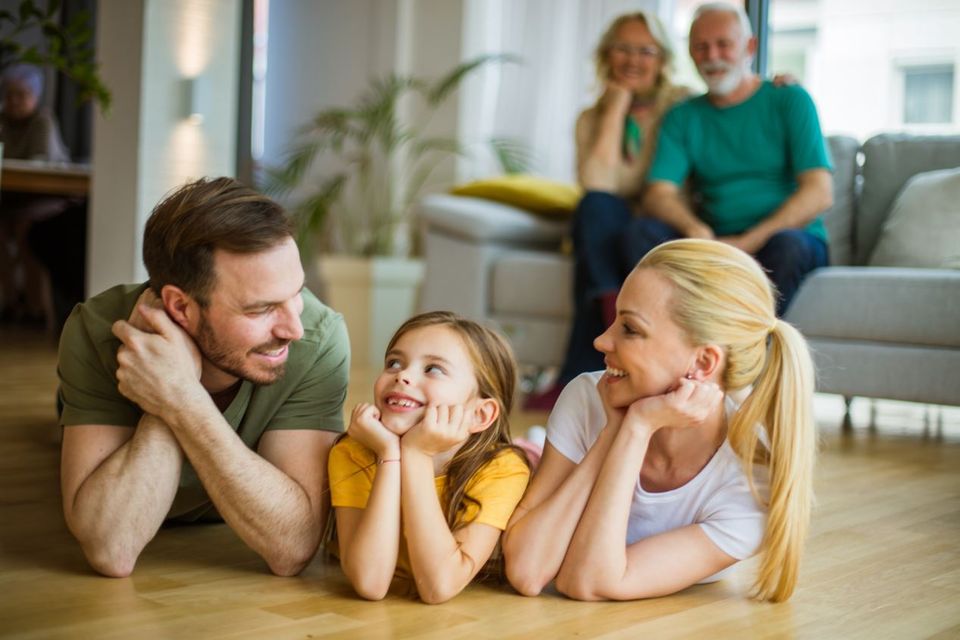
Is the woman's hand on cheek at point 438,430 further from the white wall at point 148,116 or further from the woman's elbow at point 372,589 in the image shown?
the white wall at point 148,116

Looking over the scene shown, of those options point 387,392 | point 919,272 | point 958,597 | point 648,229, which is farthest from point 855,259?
point 387,392

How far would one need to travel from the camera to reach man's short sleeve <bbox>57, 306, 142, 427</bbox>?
5.38 feet

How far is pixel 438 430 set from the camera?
→ 4.83 feet

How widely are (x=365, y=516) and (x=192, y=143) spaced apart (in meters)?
3.39

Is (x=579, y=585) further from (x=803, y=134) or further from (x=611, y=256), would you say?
(x=803, y=134)

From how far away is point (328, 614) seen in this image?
4.80 feet

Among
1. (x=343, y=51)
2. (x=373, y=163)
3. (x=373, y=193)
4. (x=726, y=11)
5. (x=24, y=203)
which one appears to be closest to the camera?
(x=726, y=11)

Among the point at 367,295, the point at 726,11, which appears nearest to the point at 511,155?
the point at 367,295

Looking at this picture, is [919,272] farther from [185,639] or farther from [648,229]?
[185,639]

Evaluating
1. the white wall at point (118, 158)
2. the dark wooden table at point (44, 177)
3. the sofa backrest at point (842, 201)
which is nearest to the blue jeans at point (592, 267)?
the sofa backrest at point (842, 201)

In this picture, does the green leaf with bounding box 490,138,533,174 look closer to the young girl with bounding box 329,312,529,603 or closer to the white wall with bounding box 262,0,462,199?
the white wall with bounding box 262,0,462,199

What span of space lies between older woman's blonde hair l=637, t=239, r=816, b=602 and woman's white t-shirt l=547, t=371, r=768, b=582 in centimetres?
2

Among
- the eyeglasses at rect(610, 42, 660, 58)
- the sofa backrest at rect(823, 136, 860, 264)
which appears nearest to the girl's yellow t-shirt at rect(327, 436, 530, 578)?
the eyeglasses at rect(610, 42, 660, 58)

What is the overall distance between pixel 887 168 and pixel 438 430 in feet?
9.61
